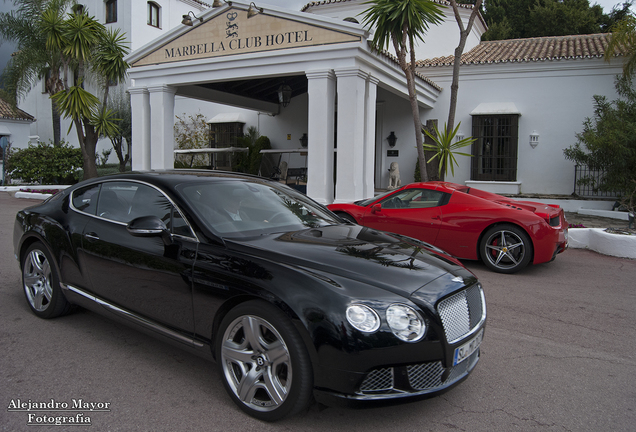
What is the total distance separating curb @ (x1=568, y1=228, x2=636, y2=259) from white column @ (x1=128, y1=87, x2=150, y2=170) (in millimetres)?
12098

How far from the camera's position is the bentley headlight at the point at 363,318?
2.41 meters

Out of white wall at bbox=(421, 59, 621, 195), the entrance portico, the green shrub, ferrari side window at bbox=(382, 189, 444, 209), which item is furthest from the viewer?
the green shrub

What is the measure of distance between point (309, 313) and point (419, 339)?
0.60 m

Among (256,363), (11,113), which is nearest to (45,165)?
(11,113)

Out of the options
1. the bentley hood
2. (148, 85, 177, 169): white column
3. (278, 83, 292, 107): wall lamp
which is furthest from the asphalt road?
(278, 83, 292, 107): wall lamp

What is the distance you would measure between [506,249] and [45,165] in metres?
21.1

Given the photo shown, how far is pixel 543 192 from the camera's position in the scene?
15.8 m

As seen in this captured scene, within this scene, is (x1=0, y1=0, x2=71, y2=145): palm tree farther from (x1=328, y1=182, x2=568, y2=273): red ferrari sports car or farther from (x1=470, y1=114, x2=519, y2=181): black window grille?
(x1=328, y1=182, x2=568, y2=273): red ferrari sports car

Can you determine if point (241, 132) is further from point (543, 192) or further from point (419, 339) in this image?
point (419, 339)

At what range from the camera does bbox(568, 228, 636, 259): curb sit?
26.1ft

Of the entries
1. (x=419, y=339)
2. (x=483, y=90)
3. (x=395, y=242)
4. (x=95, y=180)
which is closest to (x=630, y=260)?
(x=395, y=242)

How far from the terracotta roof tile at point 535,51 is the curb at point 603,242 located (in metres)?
8.23

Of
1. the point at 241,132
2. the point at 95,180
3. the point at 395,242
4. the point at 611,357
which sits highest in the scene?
the point at 241,132

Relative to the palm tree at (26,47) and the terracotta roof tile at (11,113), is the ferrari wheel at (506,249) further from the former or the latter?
the terracotta roof tile at (11,113)
